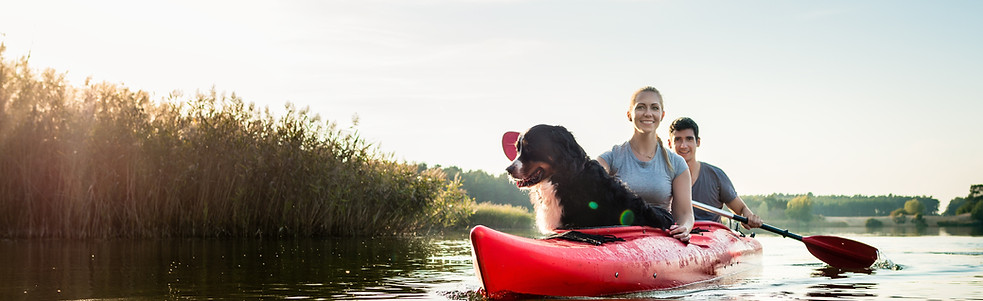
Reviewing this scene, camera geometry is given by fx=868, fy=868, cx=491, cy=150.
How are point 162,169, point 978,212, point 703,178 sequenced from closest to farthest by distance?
point 703,178
point 162,169
point 978,212

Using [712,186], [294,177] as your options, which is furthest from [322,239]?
[712,186]

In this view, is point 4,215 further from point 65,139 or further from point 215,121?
point 215,121

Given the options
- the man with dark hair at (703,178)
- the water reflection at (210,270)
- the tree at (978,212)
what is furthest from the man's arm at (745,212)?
the tree at (978,212)

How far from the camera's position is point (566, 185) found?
4812 mm

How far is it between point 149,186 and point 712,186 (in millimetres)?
8502

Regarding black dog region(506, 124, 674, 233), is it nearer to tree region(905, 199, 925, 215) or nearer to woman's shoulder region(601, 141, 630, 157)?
woman's shoulder region(601, 141, 630, 157)

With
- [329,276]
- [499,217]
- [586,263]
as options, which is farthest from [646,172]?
[499,217]

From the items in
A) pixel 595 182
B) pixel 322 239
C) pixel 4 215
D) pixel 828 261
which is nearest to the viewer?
pixel 595 182

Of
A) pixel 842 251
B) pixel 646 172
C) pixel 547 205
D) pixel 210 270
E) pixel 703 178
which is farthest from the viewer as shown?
pixel 842 251

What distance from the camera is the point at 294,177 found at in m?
13.6

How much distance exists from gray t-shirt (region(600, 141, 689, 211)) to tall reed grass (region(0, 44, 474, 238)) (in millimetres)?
8567

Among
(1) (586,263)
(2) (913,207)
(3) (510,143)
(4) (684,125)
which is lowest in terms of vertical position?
(1) (586,263)

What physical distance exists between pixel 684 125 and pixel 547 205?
9.63ft

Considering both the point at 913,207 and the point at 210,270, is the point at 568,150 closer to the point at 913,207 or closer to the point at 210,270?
the point at 210,270
